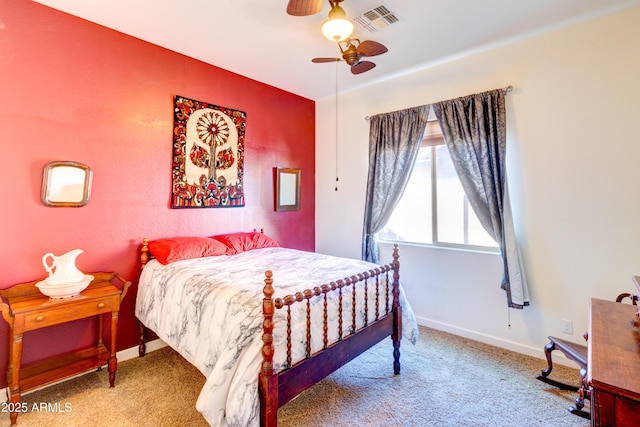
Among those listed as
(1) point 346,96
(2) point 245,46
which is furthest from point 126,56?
(1) point 346,96

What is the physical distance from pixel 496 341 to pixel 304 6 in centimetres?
336

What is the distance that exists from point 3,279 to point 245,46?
9.11 ft

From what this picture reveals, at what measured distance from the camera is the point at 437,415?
1978 mm

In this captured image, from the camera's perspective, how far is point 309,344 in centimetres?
180

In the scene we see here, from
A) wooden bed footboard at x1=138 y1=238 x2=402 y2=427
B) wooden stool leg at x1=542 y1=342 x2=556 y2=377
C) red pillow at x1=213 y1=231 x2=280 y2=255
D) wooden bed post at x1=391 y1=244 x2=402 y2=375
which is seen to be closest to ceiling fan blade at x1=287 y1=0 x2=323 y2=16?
wooden bed footboard at x1=138 y1=238 x2=402 y2=427

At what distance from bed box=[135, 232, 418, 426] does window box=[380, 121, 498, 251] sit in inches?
46.6

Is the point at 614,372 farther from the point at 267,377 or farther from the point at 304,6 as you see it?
the point at 304,6

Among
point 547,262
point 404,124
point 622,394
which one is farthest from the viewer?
point 404,124

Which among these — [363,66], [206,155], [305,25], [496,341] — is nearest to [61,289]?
[206,155]

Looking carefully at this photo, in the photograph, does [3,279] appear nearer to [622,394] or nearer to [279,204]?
[279,204]

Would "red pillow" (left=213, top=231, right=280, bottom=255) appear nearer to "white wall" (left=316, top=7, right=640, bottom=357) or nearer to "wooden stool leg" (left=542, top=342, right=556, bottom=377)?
"white wall" (left=316, top=7, right=640, bottom=357)

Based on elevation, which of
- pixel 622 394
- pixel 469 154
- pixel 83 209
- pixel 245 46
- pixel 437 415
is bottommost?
pixel 437 415

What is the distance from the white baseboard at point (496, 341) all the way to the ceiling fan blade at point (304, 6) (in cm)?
324

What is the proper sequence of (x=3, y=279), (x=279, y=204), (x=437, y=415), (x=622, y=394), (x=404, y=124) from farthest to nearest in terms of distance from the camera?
(x=279, y=204) < (x=404, y=124) < (x=3, y=279) < (x=437, y=415) < (x=622, y=394)
